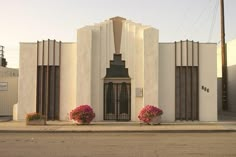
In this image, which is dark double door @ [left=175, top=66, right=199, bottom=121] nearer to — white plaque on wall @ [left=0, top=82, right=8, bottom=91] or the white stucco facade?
the white stucco facade

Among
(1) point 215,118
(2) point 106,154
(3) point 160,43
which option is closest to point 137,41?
(3) point 160,43

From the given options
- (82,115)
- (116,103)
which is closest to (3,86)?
(116,103)

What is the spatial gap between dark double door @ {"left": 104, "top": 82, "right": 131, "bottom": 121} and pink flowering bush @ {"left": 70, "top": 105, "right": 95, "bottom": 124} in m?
2.76

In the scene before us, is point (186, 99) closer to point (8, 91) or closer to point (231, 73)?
point (231, 73)

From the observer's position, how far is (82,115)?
26.6m

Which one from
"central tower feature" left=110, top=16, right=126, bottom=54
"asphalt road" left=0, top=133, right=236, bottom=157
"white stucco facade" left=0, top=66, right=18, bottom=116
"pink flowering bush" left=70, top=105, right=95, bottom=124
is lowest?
"asphalt road" left=0, top=133, right=236, bottom=157

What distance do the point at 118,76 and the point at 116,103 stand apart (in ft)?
6.00

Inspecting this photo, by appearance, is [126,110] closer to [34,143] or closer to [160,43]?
[160,43]

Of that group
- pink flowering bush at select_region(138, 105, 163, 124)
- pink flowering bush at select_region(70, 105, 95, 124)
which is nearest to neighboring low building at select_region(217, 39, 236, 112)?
pink flowering bush at select_region(138, 105, 163, 124)

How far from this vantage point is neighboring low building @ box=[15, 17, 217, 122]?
29234 mm

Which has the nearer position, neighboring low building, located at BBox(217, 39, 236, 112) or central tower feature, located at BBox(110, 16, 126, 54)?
central tower feature, located at BBox(110, 16, 126, 54)

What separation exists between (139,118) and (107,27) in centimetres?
664

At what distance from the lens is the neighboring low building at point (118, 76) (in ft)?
95.9

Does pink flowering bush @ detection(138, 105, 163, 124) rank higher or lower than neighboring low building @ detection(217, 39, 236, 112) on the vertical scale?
lower
